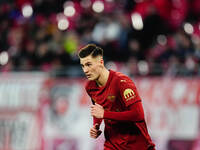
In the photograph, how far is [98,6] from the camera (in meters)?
13.2

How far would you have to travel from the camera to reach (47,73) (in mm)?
11125

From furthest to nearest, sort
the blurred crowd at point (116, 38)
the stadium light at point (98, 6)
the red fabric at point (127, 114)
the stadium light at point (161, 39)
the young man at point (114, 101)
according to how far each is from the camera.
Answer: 1. the stadium light at point (98, 6)
2. the stadium light at point (161, 39)
3. the blurred crowd at point (116, 38)
4. the young man at point (114, 101)
5. the red fabric at point (127, 114)

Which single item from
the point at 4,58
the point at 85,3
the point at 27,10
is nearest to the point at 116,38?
the point at 85,3

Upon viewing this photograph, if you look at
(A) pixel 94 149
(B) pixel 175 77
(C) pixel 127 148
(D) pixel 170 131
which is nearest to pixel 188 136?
(D) pixel 170 131

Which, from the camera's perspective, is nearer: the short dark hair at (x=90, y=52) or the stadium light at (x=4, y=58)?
the short dark hair at (x=90, y=52)

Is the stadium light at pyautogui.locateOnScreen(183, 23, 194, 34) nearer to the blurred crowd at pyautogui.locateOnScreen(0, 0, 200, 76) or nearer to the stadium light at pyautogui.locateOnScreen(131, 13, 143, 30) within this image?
the blurred crowd at pyautogui.locateOnScreen(0, 0, 200, 76)

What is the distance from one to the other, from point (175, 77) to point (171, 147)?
4.74ft

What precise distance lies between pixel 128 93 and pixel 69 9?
7818 millimetres

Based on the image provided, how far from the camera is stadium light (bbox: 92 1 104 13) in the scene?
1302 cm

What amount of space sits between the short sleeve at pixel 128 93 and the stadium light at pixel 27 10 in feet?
25.1

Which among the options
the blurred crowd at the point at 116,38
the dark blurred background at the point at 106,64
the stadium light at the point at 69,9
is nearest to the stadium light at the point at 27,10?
the blurred crowd at the point at 116,38

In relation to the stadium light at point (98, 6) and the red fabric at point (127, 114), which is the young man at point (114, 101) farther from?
the stadium light at point (98, 6)

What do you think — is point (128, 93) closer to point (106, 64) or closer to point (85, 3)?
point (106, 64)

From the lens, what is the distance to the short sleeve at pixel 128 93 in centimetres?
610
